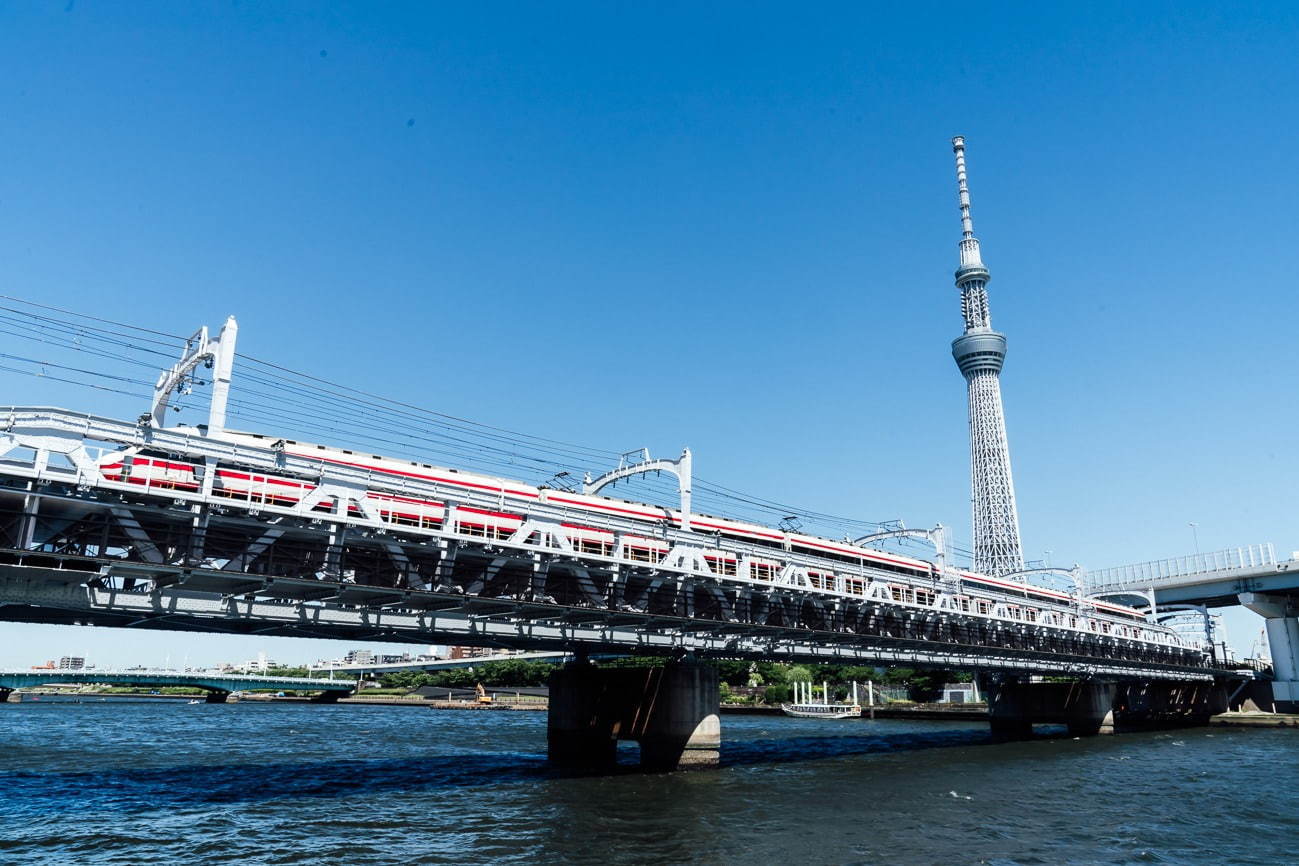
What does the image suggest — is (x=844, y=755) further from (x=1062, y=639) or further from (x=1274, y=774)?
(x=1062, y=639)

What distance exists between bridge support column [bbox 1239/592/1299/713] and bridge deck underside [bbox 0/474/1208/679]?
8230 cm

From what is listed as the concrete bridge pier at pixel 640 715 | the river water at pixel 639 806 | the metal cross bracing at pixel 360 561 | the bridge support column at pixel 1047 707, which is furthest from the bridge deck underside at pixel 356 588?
the bridge support column at pixel 1047 707

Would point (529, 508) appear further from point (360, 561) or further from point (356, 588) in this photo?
point (356, 588)

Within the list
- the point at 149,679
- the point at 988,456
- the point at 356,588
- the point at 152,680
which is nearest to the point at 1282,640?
the point at 988,456

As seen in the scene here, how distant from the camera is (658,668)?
157ft

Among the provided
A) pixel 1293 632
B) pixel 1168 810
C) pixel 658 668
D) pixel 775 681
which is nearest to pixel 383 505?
pixel 658 668

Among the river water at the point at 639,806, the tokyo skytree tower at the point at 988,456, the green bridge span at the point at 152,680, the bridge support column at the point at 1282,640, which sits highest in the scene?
the tokyo skytree tower at the point at 988,456

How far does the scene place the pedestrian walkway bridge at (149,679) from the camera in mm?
132750

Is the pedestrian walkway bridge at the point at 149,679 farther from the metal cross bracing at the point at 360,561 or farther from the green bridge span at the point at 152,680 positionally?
the metal cross bracing at the point at 360,561

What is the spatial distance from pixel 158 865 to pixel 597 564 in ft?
65.9

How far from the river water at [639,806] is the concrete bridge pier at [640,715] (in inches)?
88.1

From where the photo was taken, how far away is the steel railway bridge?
2714 cm

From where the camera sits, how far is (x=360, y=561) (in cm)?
3641

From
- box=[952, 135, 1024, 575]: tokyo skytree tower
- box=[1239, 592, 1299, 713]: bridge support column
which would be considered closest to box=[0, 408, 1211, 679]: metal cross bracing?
box=[1239, 592, 1299, 713]: bridge support column
